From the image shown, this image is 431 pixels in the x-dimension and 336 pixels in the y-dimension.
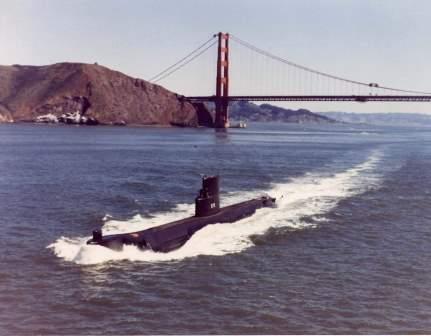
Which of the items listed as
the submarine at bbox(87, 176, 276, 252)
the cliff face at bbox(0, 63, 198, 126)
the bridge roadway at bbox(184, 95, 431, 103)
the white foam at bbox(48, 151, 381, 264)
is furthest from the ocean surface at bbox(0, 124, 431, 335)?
the cliff face at bbox(0, 63, 198, 126)

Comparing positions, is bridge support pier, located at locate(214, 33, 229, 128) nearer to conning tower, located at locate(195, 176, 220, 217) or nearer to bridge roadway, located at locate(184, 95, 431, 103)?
bridge roadway, located at locate(184, 95, 431, 103)

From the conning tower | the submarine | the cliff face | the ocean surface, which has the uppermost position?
the cliff face

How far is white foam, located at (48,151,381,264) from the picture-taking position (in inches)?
830

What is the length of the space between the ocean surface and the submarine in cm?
39

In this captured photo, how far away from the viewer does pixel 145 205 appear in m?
32.9

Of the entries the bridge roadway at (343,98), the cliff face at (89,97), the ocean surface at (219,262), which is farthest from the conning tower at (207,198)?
the cliff face at (89,97)

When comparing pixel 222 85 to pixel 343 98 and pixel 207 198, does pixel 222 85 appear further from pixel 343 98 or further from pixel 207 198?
pixel 207 198

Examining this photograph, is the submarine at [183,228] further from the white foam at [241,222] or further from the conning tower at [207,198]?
the white foam at [241,222]

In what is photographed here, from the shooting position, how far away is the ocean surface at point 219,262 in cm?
1558

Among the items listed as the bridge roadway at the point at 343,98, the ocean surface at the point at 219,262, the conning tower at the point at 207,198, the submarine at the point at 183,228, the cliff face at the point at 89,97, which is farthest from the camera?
the cliff face at the point at 89,97

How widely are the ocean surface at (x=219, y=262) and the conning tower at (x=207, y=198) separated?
3.79 ft

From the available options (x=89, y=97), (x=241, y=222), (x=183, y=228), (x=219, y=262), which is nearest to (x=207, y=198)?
(x=241, y=222)

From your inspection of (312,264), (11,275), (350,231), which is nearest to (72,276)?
(11,275)

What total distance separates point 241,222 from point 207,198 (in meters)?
2.63
